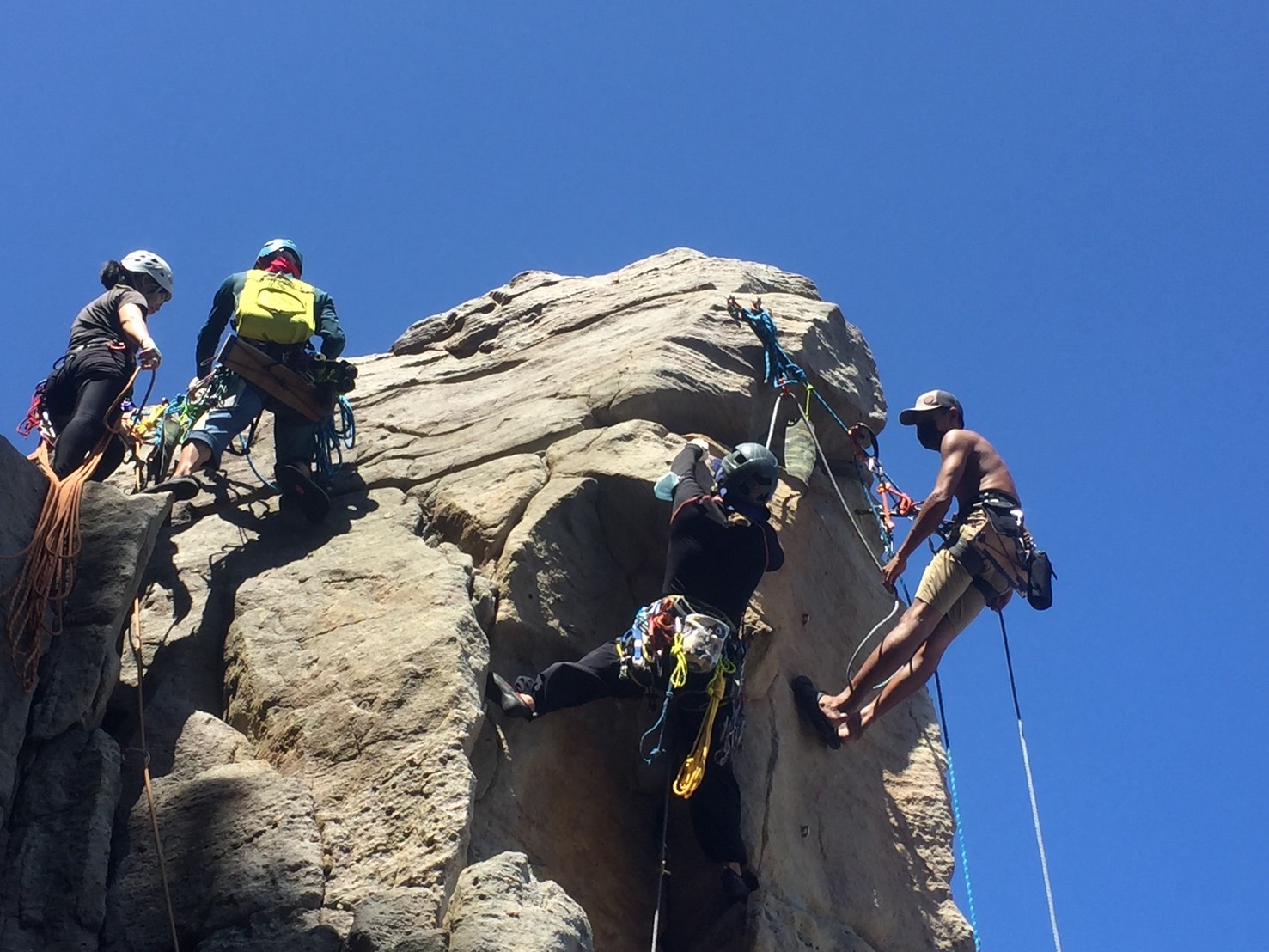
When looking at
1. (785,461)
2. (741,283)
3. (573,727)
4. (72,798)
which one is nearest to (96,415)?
(72,798)

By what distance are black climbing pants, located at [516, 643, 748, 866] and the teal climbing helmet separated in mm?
963

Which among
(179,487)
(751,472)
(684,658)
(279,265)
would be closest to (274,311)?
(279,265)

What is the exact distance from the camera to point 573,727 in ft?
23.5

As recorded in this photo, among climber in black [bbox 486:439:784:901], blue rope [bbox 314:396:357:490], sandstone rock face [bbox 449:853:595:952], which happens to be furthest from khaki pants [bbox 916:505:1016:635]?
blue rope [bbox 314:396:357:490]

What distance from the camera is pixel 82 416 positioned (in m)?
7.08

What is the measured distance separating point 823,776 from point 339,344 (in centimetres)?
331

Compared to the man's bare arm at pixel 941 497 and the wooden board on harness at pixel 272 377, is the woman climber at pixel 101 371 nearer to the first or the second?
the wooden board on harness at pixel 272 377

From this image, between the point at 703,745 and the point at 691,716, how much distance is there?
232 millimetres

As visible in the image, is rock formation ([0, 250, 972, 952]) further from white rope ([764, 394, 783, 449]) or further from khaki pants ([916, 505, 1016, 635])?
khaki pants ([916, 505, 1016, 635])

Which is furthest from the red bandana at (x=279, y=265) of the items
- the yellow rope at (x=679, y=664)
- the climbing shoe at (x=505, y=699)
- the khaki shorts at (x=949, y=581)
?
the khaki shorts at (x=949, y=581)

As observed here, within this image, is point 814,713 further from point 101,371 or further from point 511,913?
point 101,371

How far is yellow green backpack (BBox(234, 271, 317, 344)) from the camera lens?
7.63 m

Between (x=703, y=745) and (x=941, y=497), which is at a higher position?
(x=941, y=497)

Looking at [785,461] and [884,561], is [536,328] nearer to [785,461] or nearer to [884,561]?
[785,461]
